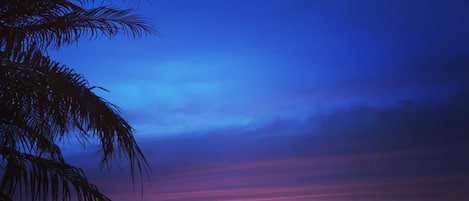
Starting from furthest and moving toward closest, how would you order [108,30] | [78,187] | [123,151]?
1. [108,30]
2. [78,187]
3. [123,151]

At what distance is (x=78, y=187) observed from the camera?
7.09m

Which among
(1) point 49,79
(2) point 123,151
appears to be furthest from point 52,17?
(2) point 123,151

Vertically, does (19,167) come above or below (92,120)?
below

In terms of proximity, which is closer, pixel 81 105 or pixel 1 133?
pixel 81 105

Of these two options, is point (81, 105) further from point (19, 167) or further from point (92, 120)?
point (19, 167)

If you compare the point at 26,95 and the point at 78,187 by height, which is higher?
the point at 26,95

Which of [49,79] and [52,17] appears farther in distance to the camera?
[52,17]

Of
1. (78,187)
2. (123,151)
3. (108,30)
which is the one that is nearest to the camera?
(123,151)

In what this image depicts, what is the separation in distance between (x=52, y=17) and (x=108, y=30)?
31.9 inches

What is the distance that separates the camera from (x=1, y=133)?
24.6ft

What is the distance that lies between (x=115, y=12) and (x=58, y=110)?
1681 mm

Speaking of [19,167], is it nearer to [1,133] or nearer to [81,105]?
[1,133]

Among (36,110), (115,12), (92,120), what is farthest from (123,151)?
(115,12)

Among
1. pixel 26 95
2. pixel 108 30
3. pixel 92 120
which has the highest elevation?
pixel 108 30
